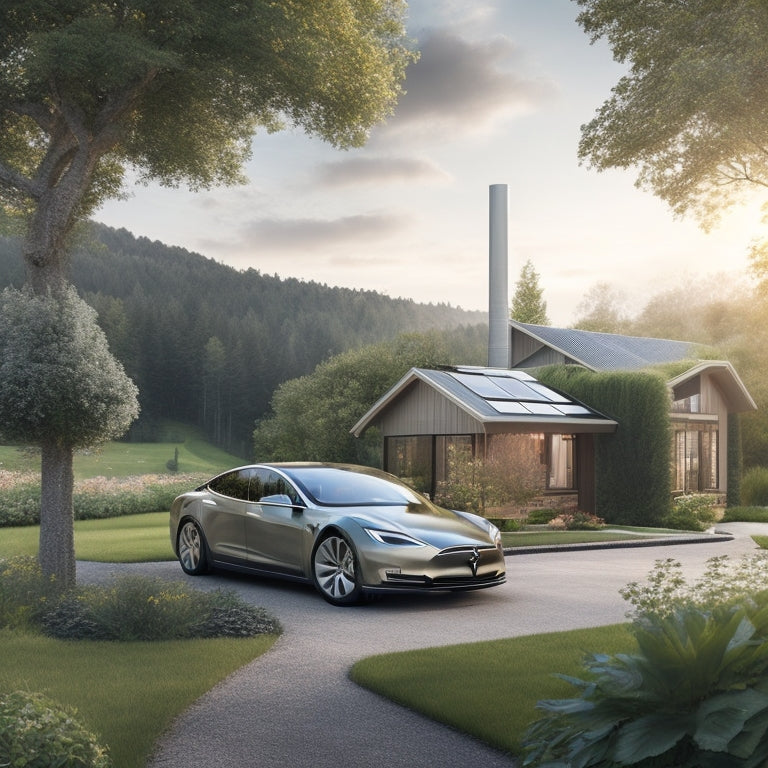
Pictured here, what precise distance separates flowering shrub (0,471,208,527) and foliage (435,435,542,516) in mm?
9737

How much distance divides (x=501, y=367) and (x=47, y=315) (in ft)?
75.7

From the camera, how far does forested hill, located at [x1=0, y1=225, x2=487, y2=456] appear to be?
93.2m

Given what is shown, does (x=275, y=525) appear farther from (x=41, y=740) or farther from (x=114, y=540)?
(x=114, y=540)

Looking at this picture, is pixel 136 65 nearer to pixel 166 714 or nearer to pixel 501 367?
pixel 166 714

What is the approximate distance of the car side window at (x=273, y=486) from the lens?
11.5 meters

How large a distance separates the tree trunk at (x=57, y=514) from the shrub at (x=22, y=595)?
33cm

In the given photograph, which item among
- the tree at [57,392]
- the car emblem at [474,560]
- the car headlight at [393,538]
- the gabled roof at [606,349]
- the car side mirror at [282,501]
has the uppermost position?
the gabled roof at [606,349]

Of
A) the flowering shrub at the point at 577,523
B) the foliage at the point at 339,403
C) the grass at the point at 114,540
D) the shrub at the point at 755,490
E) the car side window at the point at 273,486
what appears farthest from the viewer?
the foliage at the point at 339,403

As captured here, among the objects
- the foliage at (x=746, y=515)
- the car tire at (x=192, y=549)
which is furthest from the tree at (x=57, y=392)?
the foliage at (x=746, y=515)

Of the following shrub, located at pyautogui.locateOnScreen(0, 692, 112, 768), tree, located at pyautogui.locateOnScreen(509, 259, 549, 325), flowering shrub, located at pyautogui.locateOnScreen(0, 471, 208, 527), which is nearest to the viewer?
shrub, located at pyautogui.locateOnScreen(0, 692, 112, 768)

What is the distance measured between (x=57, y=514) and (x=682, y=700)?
8.95 m

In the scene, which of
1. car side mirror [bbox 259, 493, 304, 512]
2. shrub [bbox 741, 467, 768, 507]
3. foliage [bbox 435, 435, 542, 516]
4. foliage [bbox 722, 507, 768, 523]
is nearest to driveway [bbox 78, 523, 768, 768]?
car side mirror [bbox 259, 493, 304, 512]

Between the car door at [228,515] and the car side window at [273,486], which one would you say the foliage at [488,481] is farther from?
the car side window at [273,486]

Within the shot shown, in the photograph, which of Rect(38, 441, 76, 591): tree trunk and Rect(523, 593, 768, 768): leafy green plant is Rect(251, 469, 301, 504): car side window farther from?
Rect(523, 593, 768, 768): leafy green plant
